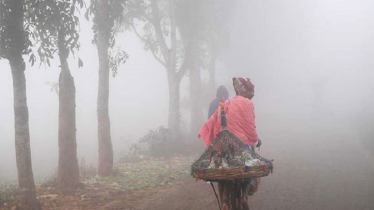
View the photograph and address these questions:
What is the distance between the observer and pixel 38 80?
67375mm

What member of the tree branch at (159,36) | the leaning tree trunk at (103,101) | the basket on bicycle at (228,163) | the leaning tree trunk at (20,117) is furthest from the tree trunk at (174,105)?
the basket on bicycle at (228,163)

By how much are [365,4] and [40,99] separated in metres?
81.8

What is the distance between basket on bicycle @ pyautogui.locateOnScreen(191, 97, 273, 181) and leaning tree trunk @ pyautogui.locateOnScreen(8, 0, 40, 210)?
439cm

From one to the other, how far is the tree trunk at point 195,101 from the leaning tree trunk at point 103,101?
403 inches

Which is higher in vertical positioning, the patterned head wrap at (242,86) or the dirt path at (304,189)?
the patterned head wrap at (242,86)

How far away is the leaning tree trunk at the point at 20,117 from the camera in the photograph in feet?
24.8

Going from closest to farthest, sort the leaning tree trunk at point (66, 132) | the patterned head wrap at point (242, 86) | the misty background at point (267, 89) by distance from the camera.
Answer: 1. the patterned head wrap at point (242, 86)
2. the leaning tree trunk at point (66, 132)
3. the misty background at point (267, 89)

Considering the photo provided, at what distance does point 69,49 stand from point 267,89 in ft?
139

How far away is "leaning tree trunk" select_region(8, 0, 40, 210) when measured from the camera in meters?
7.57

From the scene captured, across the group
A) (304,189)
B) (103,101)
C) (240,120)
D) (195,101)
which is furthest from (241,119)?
(195,101)

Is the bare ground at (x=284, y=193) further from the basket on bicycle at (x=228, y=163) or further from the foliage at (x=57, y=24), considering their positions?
the foliage at (x=57, y=24)

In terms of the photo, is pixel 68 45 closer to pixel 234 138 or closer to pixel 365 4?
pixel 234 138

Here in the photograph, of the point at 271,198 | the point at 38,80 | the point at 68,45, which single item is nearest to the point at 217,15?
the point at 68,45

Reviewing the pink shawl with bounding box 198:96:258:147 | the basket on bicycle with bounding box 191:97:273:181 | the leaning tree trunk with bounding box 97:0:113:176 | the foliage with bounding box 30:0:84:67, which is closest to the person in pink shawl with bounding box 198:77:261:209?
the pink shawl with bounding box 198:96:258:147
